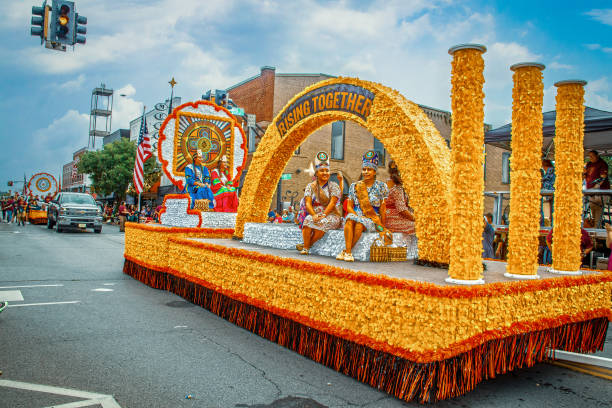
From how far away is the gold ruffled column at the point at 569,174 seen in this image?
15.5 feet

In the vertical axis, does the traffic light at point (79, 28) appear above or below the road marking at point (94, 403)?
above

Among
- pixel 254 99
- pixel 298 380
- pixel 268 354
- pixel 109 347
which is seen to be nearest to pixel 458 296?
pixel 298 380

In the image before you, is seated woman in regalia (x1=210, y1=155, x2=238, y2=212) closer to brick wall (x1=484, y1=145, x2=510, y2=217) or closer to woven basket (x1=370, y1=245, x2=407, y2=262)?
woven basket (x1=370, y1=245, x2=407, y2=262)

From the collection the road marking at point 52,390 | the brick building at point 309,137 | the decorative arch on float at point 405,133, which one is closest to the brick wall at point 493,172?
the brick building at point 309,137

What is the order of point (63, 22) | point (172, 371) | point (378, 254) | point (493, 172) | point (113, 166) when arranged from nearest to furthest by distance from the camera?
1. point (172, 371)
2. point (378, 254)
3. point (63, 22)
4. point (493, 172)
5. point (113, 166)

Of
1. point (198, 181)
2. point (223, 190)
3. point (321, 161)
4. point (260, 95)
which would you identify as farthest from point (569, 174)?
point (260, 95)

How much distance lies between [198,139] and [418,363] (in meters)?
8.64

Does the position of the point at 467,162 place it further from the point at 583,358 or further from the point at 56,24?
the point at 56,24

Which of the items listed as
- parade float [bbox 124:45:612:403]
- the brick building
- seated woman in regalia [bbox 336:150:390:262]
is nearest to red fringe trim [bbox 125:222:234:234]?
parade float [bbox 124:45:612:403]

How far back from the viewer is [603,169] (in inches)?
352

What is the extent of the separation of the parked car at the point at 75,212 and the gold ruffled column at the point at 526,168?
818 inches

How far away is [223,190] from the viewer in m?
10.2

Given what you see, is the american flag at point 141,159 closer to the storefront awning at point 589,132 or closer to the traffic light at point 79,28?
the traffic light at point 79,28

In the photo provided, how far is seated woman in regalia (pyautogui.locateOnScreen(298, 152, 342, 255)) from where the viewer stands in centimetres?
576
